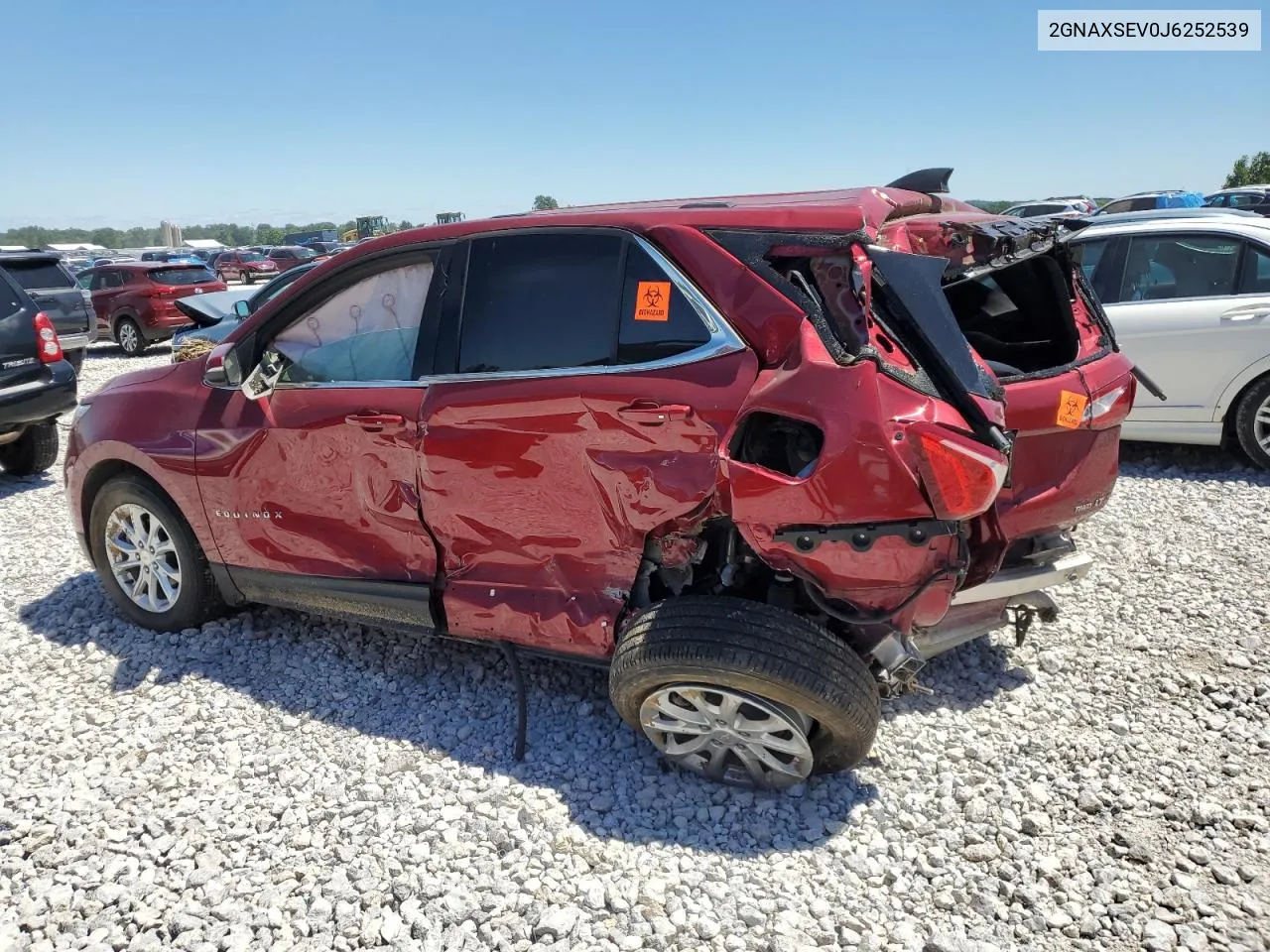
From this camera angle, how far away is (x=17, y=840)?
9.39 ft

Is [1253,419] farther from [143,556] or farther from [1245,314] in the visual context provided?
[143,556]

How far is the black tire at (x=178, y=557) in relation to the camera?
402cm

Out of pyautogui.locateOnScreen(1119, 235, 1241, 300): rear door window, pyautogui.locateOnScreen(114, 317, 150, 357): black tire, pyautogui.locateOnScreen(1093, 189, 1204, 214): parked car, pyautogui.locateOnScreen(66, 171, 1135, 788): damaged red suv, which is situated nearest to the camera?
pyautogui.locateOnScreen(66, 171, 1135, 788): damaged red suv

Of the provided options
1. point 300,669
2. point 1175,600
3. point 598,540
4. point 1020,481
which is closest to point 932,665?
point 1020,481

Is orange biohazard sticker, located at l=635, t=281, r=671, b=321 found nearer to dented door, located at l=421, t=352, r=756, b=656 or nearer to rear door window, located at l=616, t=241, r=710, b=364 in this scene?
rear door window, located at l=616, t=241, r=710, b=364

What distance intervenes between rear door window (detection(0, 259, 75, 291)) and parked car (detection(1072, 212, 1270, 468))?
12.1m

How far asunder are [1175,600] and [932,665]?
52.8 inches

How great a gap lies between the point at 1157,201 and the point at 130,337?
22.0 metres

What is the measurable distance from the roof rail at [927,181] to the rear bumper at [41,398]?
6309mm

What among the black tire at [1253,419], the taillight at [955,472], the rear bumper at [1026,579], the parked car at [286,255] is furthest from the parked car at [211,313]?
the parked car at [286,255]

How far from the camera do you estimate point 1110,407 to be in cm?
320

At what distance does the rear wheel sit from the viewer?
52.5 feet

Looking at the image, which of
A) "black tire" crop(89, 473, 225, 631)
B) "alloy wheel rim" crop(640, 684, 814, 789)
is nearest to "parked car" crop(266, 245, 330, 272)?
"black tire" crop(89, 473, 225, 631)

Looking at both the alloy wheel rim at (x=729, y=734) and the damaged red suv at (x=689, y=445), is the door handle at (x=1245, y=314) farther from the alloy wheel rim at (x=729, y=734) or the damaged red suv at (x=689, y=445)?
the alloy wheel rim at (x=729, y=734)
